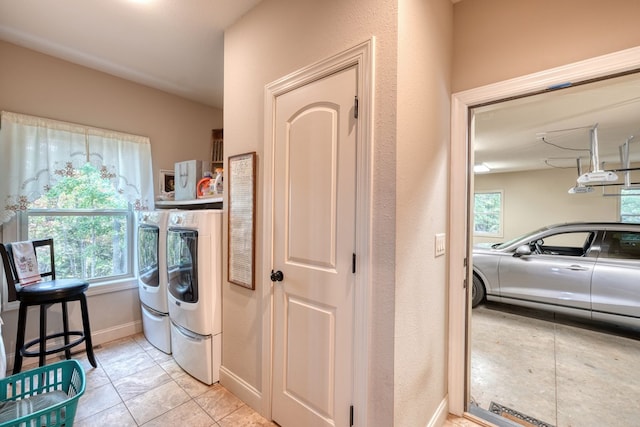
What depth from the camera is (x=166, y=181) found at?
3.07 meters

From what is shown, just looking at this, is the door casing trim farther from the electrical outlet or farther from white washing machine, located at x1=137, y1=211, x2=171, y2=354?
white washing machine, located at x1=137, y1=211, x2=171, y2=354

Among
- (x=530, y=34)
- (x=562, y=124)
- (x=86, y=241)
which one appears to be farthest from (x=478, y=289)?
(x=86, y=241)

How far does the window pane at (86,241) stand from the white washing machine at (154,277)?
1.04 ft

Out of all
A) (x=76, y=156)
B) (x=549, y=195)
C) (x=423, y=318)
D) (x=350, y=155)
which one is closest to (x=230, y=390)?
(x=423, y=318)

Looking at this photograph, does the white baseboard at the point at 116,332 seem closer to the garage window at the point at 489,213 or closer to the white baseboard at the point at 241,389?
the white baseboard at the point at 241,389

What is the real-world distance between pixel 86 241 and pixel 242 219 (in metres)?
1.88

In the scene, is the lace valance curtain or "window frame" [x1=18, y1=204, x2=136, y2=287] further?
"window frame" [x1=18, y1=204, x2=136, y2=287]

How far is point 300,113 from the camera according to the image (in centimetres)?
151

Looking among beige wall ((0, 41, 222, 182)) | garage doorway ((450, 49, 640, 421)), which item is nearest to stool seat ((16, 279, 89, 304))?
beige wall ((0, 41, 222, 182))

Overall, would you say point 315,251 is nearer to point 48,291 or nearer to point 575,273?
point 48,291

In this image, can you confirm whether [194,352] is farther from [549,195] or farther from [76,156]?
[549,195]

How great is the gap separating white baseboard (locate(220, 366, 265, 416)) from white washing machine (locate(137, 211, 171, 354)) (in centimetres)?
76

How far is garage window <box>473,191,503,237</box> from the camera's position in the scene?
6.89m

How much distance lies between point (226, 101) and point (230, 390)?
2065 millimetres
